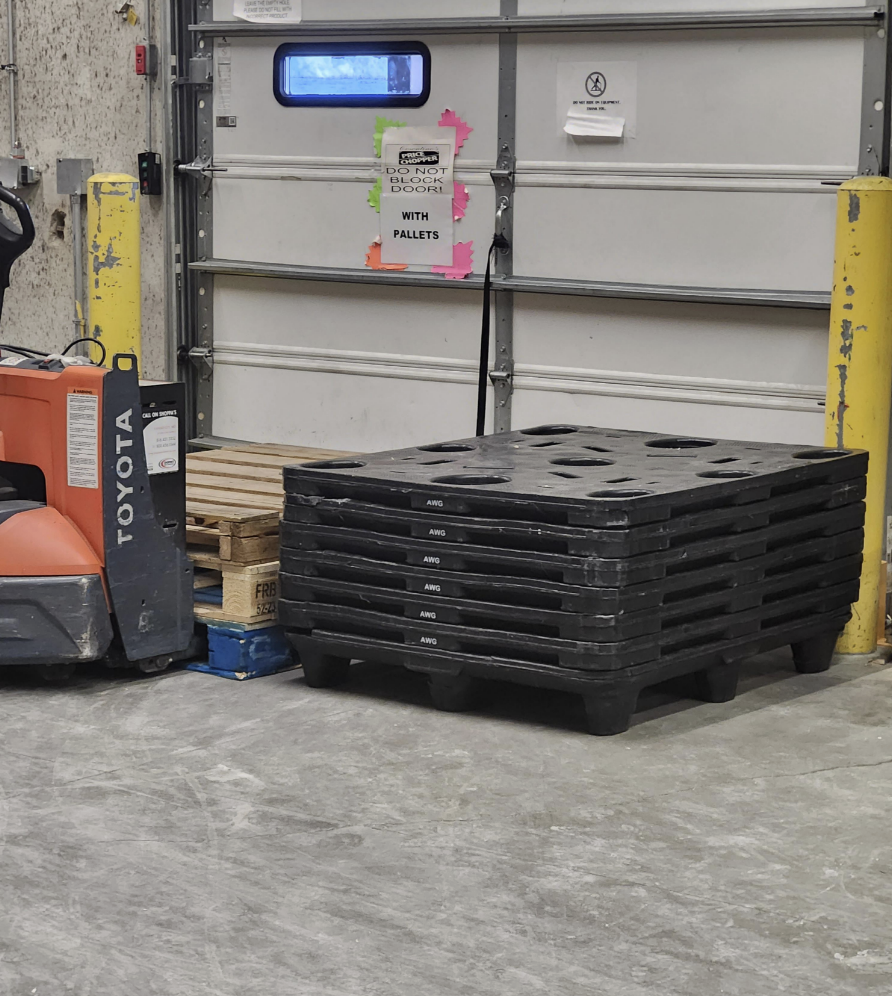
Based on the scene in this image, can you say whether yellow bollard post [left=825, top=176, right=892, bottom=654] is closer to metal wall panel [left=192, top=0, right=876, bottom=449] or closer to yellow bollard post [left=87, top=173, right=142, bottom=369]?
metal wall panel [left=192, top=0, right=876, bottom=449]

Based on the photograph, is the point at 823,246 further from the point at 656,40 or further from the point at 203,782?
the point at 203,782

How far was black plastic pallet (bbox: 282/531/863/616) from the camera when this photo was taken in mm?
4934

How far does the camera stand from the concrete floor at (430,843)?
11.0 ft

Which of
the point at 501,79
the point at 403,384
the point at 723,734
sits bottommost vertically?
the point at 723,734

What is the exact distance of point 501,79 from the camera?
7484 millimetres

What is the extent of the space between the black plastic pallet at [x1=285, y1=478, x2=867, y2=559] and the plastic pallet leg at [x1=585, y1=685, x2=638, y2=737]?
0.44 meters

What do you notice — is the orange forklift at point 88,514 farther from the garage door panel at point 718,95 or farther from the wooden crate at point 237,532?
the garage door panel at point 718,95

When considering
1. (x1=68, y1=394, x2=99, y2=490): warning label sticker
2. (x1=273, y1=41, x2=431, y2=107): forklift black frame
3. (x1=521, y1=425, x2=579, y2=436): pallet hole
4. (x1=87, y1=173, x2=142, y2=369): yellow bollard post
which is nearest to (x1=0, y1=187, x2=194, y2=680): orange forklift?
(x1=68, y1=394, x2=99, y2=490): warning label sticker

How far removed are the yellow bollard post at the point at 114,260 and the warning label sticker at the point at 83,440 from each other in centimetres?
257

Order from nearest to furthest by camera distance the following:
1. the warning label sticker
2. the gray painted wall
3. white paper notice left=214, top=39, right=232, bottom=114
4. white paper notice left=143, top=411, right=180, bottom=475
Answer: the warning label sticker
white paper notice left=143, top=411, right=180, bottom=475
white paper notice left=214, top=39, right=232, bottom=114
the gray painted wall

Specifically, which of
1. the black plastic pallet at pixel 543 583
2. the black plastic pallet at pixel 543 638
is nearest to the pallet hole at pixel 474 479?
the black plastic pallet at pixel 543 583

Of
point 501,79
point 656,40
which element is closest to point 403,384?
point 501,79

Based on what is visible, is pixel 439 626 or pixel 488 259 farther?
pixel 488 259

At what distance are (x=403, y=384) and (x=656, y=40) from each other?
2.06 m
